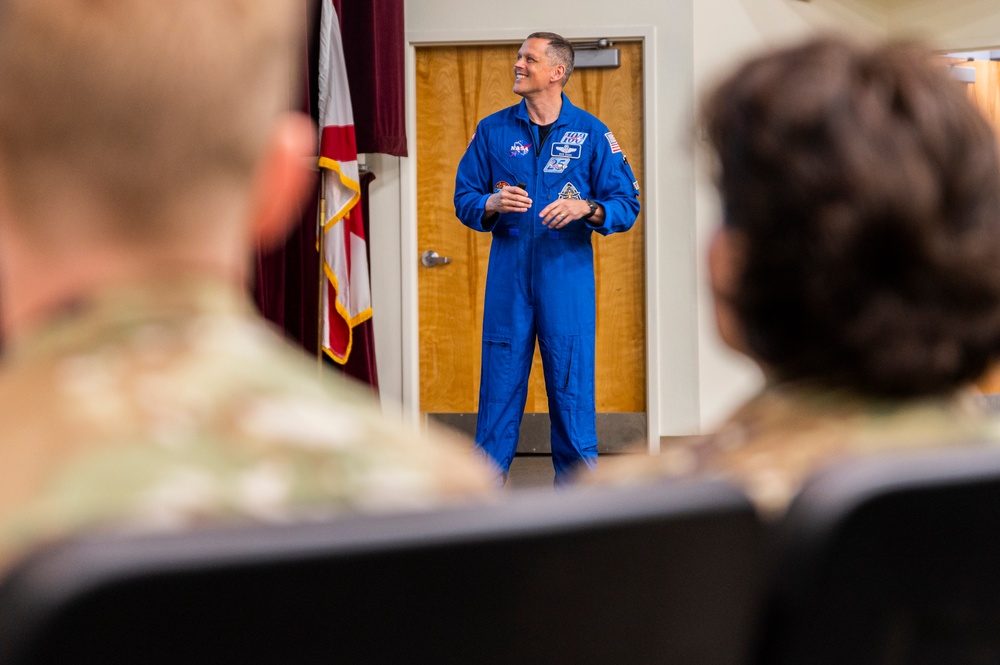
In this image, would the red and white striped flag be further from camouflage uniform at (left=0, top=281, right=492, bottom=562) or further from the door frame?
camouflage uniform at (left=0, top=281, right=492, bottom=562)

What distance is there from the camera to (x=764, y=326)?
30.0 inches

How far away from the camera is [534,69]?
163 inches

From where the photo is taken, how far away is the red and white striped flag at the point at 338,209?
427cm

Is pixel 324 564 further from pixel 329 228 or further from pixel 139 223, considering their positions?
pixel 329 228

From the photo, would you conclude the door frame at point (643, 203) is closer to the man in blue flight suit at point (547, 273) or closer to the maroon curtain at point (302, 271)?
the maroon curtain at point (302, 271)

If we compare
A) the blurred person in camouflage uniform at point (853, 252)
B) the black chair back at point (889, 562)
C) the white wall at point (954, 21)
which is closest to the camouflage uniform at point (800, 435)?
the blurred person in camouflage uniform at point (853, 252)

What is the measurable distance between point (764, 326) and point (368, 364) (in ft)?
13.0

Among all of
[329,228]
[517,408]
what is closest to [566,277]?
[517,408]

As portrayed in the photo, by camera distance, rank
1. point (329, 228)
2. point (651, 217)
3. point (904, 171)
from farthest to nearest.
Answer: point (651, 217), point (329, 228), point (904, 171)

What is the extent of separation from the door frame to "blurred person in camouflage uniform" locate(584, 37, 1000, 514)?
176 inches

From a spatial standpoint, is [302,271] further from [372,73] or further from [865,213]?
[865,213]

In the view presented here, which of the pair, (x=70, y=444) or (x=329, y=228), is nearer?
(x=70, y=444)

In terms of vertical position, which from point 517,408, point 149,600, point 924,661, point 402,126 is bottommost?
point 517,408

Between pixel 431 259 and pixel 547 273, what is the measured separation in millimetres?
1438
